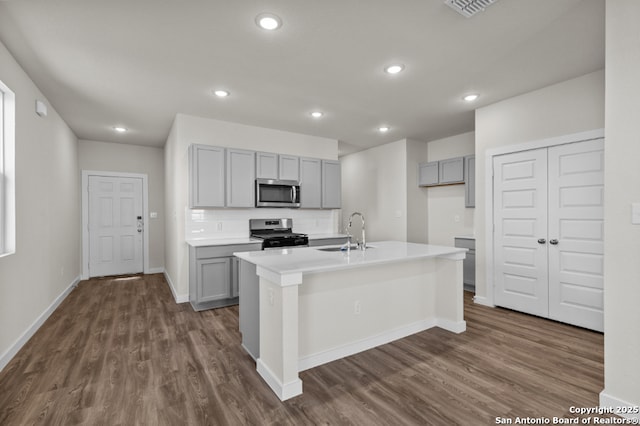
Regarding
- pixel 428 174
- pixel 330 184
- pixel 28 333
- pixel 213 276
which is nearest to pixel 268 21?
pixel 213 276

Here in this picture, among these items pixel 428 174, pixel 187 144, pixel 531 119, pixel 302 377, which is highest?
pixel 531 119

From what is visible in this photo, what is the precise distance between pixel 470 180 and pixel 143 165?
20.7 feet

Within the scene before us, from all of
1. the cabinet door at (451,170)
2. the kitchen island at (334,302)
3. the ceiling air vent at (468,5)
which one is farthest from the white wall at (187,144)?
the ceiling air vent at (468,5)

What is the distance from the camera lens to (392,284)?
3.01m

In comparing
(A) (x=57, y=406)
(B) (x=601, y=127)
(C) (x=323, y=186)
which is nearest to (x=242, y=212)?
(C) (x=323, y=186)

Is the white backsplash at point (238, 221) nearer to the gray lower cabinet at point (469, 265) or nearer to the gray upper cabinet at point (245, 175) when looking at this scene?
the gray upper cabinet at point (245, 175)

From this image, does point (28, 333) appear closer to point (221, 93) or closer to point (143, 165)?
point (221, 93)

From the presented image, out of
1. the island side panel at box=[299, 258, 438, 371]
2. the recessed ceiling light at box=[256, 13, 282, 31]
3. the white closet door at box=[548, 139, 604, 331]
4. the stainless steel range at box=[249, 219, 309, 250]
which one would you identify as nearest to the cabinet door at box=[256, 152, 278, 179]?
the stainless steel range at box=[249, 219, 309, 250]

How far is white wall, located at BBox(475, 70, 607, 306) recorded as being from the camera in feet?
10.5

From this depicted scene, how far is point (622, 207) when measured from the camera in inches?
73.4

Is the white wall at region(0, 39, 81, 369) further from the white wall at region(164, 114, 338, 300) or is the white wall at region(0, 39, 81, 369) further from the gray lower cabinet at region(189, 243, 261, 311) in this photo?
the gray lower cabinet at region(189, 243, 261, 311)

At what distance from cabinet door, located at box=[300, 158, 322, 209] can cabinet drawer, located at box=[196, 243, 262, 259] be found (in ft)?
3.98

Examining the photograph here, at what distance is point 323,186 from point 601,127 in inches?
141

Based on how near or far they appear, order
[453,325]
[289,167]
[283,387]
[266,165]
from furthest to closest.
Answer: [289,167]
[266,165]
[453,325]
[283,387]
